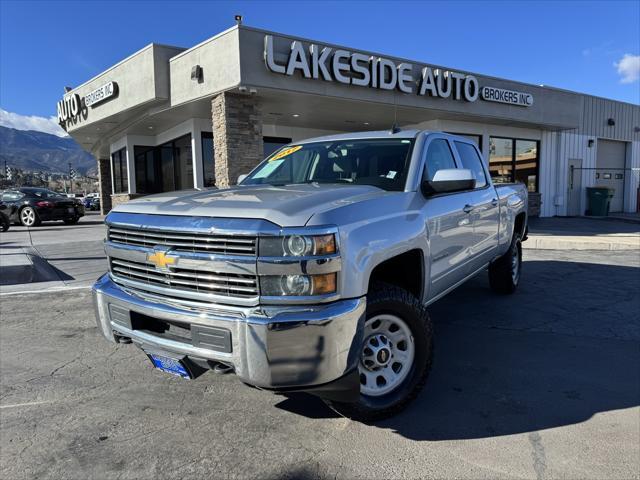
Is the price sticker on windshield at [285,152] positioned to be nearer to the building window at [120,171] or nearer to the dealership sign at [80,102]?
the dealership sign at [80,102]

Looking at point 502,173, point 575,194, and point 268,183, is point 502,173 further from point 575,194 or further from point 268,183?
point 268,183

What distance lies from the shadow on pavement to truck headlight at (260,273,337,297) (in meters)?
1.14

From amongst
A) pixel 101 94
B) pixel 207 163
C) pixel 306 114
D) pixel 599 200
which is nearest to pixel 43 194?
pixel 101 94

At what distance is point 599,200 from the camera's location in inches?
810

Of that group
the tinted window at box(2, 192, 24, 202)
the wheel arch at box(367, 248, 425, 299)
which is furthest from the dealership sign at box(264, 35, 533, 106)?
the tinted window at box(2, 192, 24, 202)

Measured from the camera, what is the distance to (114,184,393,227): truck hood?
2568 mm

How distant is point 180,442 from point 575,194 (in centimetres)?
2288

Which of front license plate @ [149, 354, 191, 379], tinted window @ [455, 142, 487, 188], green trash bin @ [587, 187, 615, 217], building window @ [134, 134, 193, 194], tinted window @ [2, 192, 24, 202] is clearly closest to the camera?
front license plate @ [149, 354, 191, 379]

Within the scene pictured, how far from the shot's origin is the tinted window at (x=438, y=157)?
3.99m

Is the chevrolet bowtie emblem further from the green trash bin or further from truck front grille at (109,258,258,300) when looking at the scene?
the green trash bin

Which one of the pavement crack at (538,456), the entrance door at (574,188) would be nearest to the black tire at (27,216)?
the pavement crack at (538,456)

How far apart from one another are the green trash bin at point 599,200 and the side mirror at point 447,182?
788 inches

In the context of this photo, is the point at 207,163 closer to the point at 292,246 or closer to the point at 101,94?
the point at 101,94

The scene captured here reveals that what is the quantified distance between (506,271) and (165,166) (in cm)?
1611
